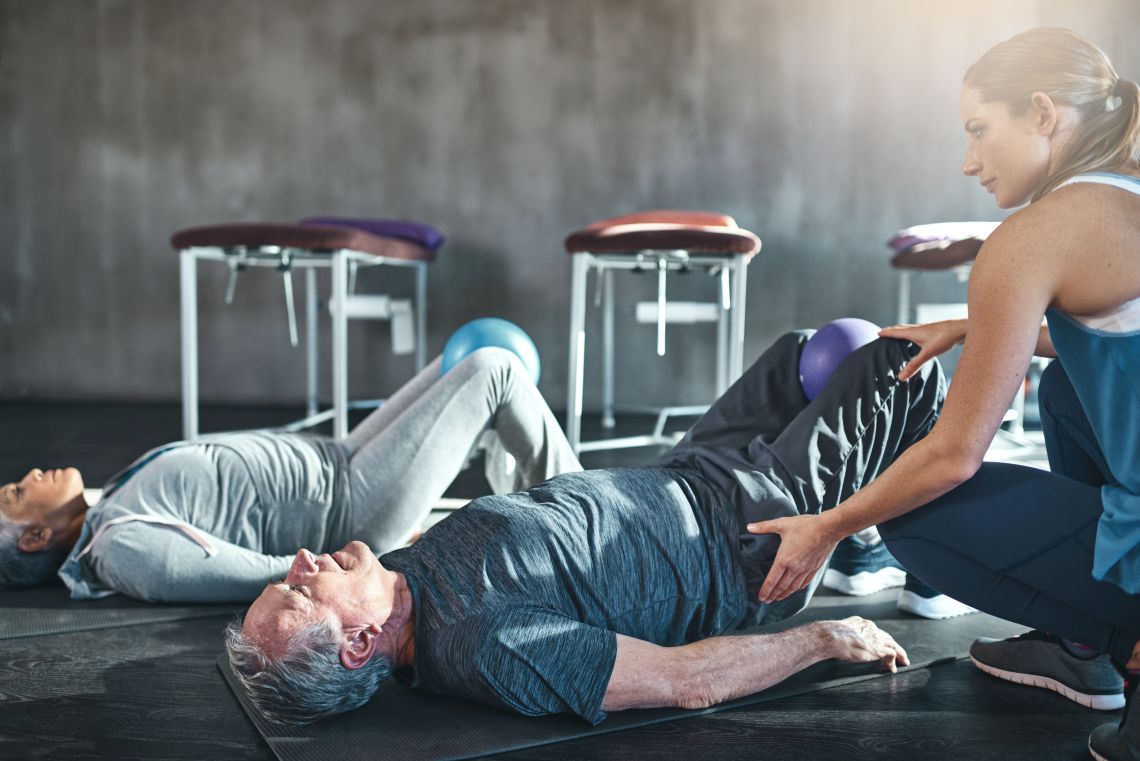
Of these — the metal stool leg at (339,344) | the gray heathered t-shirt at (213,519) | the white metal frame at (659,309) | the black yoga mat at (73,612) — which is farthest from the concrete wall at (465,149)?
the black yoga mat at (73,612)

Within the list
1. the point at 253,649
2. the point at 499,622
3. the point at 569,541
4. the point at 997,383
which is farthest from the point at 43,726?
the point at 997,383

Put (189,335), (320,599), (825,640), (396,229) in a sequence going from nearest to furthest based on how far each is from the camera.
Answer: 1. (320,599)
2. (825,640)
3. (189,335)
4. (396,229)

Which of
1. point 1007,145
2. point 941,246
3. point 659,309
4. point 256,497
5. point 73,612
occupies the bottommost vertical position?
point 73,612

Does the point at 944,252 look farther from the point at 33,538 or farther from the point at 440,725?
the point at 33,538

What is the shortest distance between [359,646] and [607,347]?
3392 millimetres

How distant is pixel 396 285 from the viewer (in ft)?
16.6

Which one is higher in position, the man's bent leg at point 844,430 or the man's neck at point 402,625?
the man's bent leg at point 844,430

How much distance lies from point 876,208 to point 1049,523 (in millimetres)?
3785

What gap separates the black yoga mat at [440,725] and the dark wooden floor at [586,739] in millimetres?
19

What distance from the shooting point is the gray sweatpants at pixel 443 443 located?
6.44ft

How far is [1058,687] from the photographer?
1.45 m

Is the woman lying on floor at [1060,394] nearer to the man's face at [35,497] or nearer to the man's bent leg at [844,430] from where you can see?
the man's bent leg at [844,430]

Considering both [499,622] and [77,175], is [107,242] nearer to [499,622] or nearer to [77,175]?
[77,175]

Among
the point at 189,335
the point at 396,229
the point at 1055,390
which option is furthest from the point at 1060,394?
the point at 396,229
